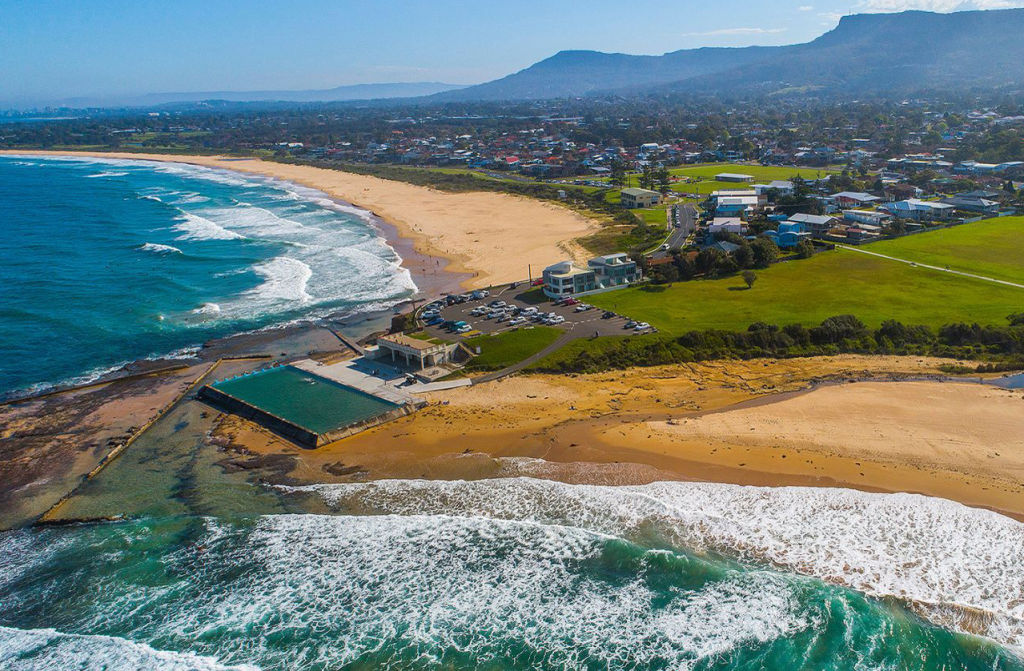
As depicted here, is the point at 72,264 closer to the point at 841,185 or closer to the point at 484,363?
the point at 484,363

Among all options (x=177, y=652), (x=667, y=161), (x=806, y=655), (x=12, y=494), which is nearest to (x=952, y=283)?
(x=806, y=655)

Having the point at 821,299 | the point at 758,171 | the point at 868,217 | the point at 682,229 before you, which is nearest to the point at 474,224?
the point at 682,229

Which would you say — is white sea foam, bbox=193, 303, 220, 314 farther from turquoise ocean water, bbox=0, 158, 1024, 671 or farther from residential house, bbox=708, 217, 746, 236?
residential house, bbox=708, 217, 746, 236

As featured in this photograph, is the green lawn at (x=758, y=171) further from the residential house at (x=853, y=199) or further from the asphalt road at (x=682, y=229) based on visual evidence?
the asphalt road at (x=682, y=229)

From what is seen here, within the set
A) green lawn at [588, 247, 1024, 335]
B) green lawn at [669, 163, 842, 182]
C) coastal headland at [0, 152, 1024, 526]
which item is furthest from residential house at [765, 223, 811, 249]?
green lawn at [669, 163, 842, 182]

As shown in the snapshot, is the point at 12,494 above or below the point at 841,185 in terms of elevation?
below

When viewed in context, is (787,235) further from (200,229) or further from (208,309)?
(200,229)
